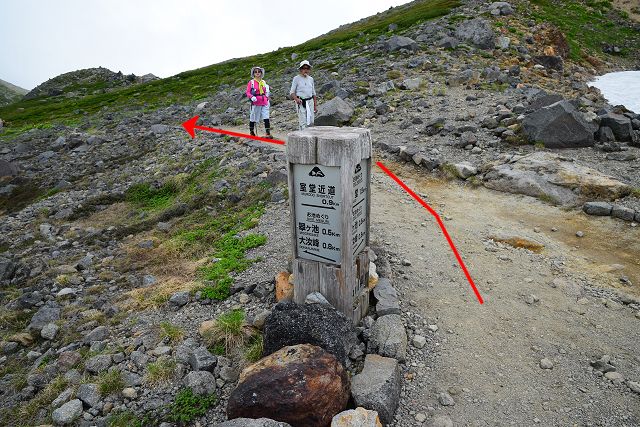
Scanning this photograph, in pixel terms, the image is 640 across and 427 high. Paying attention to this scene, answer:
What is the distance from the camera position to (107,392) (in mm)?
5391

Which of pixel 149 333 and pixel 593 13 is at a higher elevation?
pixel 593 13

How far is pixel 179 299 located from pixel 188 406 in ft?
8.37

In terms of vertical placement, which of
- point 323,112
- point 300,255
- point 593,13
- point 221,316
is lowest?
point 221,316

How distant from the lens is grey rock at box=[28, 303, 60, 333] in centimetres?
790

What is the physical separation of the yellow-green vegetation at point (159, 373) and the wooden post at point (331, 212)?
194cm

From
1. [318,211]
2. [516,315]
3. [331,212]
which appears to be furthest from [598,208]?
[318,211]

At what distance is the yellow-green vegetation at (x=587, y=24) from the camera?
31.5m

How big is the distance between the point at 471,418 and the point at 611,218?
21.3ft

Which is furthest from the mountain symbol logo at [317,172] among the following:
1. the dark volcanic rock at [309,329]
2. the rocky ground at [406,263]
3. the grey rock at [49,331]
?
the grey rock at [49,331]

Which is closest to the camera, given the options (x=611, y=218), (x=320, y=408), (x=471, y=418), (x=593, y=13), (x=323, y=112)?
(x=320, y=408)

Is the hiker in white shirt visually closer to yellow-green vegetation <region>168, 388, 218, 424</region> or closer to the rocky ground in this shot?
the rocky ground

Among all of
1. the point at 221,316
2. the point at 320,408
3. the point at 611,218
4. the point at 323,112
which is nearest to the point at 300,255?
the point at 221,316

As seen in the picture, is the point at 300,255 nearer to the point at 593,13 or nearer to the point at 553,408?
the point at 553,408

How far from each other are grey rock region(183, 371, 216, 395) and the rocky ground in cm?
2
